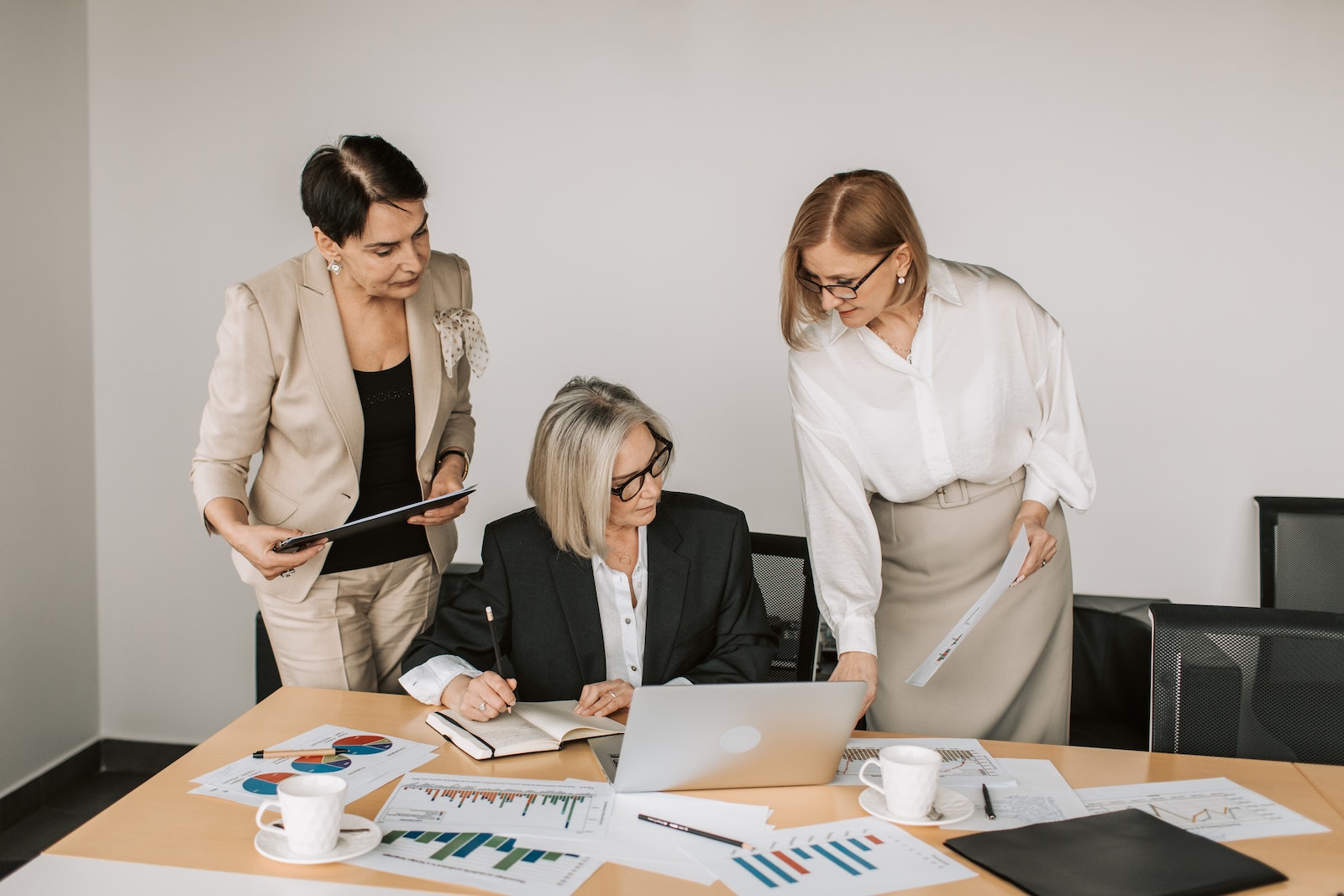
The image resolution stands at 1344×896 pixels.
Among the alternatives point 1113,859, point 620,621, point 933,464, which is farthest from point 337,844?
point 933,464

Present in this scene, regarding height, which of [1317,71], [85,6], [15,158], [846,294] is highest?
[85,6]

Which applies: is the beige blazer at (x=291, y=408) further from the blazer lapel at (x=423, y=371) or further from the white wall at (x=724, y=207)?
the white wall at (x=724, y=207)

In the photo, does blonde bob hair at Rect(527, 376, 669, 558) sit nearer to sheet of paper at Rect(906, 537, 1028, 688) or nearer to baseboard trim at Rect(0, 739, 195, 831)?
sheet of paper at Rect(906, 537, 1028, 688)

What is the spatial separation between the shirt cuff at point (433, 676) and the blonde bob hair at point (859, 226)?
95cm

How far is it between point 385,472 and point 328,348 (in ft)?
1.01

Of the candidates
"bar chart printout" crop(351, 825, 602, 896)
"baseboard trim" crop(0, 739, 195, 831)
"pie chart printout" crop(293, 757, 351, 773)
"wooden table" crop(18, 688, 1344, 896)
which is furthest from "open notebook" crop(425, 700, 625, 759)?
"baseboard trim" crop(0, 739, 195, 831)

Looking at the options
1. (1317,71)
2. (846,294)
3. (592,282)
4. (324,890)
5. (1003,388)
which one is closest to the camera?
(324,890)

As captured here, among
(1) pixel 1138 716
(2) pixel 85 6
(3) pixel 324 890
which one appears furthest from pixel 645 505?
(2) pixel 85 6

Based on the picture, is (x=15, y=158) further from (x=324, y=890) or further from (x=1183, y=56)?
(x=1183, y=56)

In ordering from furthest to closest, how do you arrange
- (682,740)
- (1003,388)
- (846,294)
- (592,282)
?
(592,282) → (1003,388) → (846,294) → (682,740)

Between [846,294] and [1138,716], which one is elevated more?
[846,294]

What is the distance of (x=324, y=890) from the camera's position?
1290 mm

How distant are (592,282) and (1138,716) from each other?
2.15 meters

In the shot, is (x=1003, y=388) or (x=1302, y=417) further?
(x=1302, y=417)
